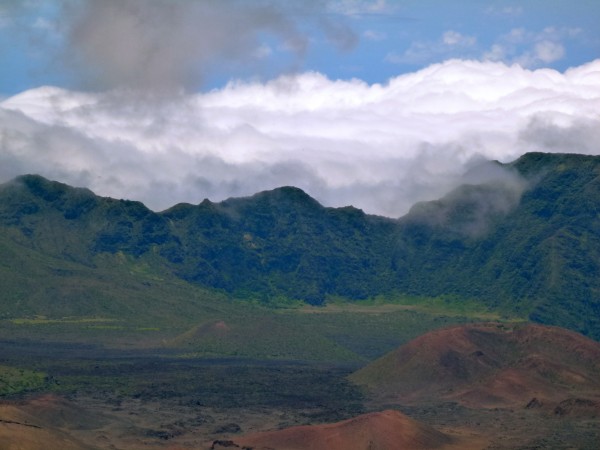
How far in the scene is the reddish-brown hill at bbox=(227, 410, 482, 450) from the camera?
135750mm

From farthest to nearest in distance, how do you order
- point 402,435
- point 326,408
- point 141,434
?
point 326,408 < point 141,434 < point 402,435

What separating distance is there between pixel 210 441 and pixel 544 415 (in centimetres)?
5516

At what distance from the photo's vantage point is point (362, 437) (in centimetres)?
13638

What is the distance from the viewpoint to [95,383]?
196 metres

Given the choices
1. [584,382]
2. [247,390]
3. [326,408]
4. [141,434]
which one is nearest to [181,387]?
[247,390]

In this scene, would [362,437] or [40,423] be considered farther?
[362,437]

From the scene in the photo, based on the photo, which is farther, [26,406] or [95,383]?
[95,383]

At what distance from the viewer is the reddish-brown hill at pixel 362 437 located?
13575 centimetres

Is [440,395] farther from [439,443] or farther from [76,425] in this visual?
[76,425]

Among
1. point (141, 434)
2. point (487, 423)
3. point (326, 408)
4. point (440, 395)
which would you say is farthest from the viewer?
point (440, 395)

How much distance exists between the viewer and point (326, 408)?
580ft

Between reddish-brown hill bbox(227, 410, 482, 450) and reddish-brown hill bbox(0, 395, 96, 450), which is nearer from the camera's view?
reddish-brown hill bbox(0, 395, 96, 450)

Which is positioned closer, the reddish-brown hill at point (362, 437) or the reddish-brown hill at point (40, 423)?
the reddish-brown hill at point (40, 423)

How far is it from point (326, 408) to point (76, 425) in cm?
4393
